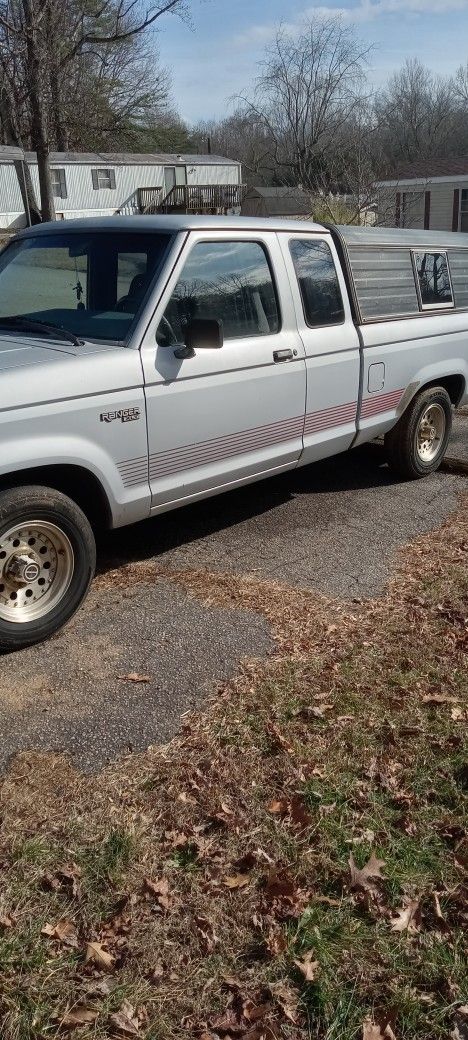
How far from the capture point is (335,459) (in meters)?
7.52

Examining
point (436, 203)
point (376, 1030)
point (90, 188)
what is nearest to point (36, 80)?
point (436, 203)

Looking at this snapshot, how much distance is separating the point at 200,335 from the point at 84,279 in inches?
38.2

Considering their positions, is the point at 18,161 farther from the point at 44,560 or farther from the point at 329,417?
the point at 44,560

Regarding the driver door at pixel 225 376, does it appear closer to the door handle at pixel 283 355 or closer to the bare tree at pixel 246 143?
the door handle at pixel 283 355

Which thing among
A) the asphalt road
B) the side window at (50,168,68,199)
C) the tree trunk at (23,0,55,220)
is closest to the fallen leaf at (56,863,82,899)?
the asphalt road

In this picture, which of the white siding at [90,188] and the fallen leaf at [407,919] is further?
the white siding at [90,188]

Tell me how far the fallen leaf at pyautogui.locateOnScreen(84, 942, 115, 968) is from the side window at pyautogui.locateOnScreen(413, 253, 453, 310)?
540 cm

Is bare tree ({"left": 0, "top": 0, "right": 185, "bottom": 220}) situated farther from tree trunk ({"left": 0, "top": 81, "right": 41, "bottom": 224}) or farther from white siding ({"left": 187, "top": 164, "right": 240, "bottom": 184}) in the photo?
white siding ({"left": 187, "top": 164, "right": 240, "bottom": 184})

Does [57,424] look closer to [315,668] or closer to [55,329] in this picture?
[55,329]

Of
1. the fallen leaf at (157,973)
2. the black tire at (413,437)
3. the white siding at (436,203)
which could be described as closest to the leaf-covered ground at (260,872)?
the fallen leaf at (157,973)

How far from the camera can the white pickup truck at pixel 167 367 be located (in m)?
3.84

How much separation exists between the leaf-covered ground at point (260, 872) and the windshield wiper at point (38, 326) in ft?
6.34

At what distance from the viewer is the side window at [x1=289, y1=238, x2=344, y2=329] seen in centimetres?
519

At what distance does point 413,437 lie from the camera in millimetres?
6562
